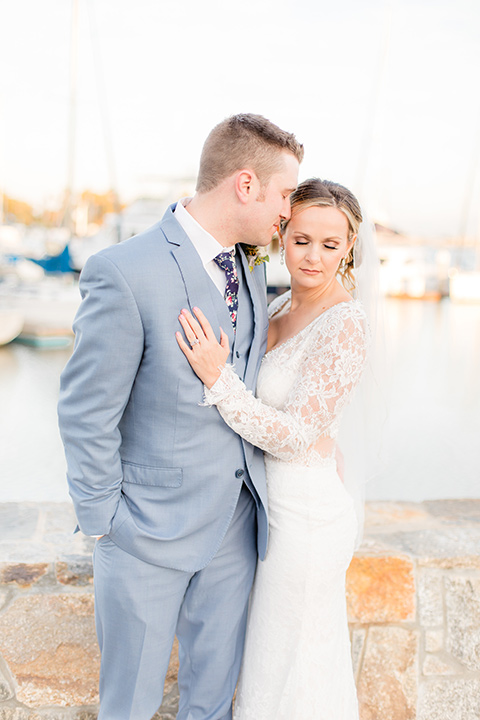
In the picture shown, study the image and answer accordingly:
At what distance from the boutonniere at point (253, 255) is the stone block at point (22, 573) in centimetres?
110

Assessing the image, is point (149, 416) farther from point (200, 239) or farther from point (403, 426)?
point (403, 426)

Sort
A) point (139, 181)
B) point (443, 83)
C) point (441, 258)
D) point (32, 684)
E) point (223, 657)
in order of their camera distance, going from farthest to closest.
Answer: point (441, 258) < point (139, 181) < point (443, 83) < point (32, 684) < point (223, 657)

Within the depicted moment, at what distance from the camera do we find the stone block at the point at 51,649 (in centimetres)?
174

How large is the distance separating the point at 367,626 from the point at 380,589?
0.41 feet

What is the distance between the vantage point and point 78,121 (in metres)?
14.0

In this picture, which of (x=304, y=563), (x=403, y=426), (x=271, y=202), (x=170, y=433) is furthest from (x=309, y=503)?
(x=403, y=426)

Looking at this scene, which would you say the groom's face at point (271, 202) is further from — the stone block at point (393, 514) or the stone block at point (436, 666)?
the stone block at point (436, 666)

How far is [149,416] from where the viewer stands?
135 centimetres

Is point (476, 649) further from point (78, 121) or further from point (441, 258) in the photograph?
point (441, 258)

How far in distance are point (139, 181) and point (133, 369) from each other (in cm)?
1595

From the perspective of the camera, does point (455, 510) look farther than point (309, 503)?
Yes

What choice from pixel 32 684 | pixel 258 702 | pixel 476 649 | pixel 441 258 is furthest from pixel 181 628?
pixel 441 258

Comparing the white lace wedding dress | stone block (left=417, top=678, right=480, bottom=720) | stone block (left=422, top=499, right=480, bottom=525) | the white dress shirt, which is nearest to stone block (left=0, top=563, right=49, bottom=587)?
the white lace wedding dress

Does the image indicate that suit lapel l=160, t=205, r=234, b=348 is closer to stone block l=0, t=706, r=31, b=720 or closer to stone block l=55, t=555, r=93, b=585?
stone block l=55, t=555, r=93, b=585
